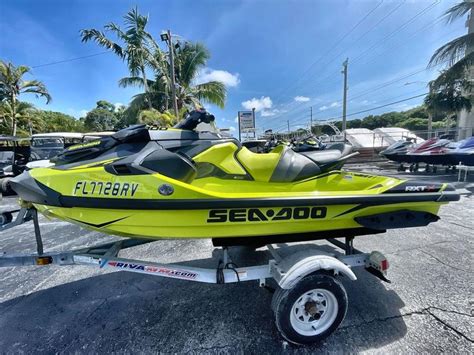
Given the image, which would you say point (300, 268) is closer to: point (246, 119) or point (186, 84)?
point (186, 84)

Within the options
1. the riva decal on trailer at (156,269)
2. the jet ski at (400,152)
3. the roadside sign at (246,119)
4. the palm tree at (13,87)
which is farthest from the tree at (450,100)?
the palm tree at (13,87)

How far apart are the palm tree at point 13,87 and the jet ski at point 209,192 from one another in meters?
21.3

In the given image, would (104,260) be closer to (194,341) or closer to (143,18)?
(194,341)

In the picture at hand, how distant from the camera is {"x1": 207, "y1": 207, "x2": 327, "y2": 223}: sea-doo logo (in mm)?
1973

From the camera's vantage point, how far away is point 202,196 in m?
1.90

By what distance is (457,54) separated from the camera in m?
13.1

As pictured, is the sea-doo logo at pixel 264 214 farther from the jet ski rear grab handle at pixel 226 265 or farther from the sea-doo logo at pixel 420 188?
the sea-doo logo at pixel 420 188

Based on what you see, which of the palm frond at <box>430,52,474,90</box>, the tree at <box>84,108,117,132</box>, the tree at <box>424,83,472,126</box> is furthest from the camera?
the tree at <box>84,108,117,132</box>

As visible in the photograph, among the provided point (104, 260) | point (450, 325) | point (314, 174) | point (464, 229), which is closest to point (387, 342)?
point (450, 325)

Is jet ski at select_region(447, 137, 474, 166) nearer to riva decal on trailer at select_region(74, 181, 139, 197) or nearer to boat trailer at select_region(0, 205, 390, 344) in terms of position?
boat trailer at select_region(0, 205, 390, 344)

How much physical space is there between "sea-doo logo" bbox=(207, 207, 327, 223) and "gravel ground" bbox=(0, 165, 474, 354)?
38.0 inches

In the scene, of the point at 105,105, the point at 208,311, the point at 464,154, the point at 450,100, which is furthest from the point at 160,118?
the point at 105,105

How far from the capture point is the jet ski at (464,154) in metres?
8.67

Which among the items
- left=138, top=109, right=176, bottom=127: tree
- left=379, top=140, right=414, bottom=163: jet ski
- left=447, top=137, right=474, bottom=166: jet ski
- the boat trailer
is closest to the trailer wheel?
the boat trailer
